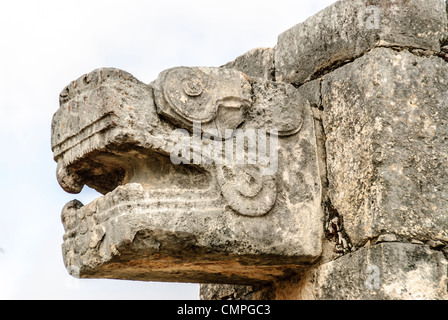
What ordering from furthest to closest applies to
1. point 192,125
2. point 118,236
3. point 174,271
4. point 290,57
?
→ 1. point 290,57
2. point 174,271
3. point 192,125
4. point 118,236

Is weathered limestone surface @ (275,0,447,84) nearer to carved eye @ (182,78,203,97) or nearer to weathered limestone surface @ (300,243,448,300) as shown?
carved eye @ (182,78,203,97)

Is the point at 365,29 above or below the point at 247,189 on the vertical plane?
above

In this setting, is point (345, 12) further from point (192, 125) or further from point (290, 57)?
point (192, 125)

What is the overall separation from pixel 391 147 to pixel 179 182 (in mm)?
937

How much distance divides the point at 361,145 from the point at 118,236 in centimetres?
114

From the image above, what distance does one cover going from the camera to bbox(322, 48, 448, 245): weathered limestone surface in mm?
3447

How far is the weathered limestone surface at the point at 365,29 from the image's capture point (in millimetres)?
3705

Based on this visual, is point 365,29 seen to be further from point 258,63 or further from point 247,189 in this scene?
point 247,189

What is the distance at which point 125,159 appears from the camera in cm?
360

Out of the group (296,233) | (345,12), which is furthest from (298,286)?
(345,12)

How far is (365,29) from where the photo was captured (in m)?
3.73
